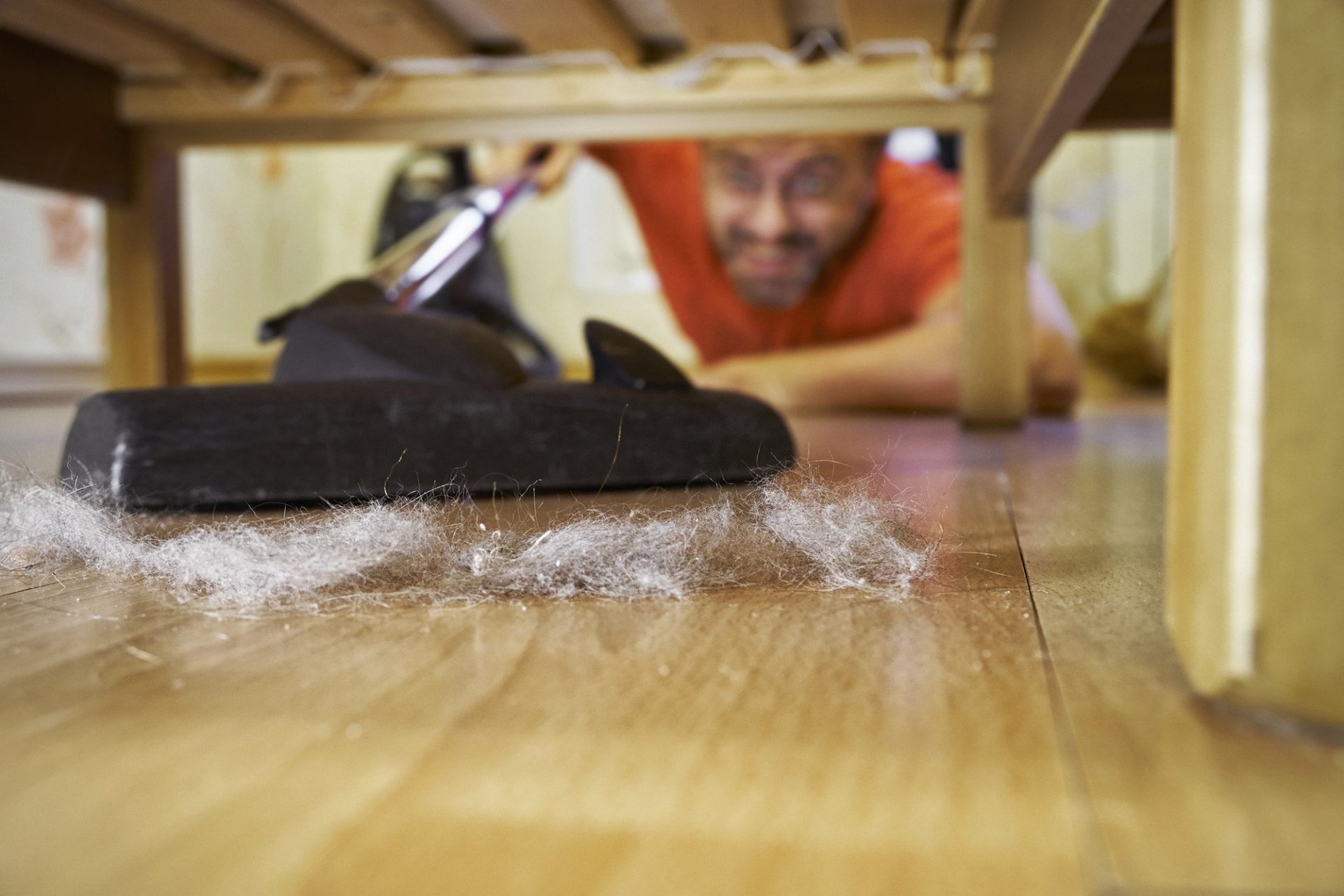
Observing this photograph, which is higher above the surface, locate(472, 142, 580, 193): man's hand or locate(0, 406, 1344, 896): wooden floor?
locate(472, 142, 580, 193): man's hand

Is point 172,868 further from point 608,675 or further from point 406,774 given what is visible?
point 608,675

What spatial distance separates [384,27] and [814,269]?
203cm

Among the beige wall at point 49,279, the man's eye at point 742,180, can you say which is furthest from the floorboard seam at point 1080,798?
the beige wall at point 49,279

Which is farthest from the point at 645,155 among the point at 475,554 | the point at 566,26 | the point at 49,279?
the point at 475,554

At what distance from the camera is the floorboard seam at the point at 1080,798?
27 cm

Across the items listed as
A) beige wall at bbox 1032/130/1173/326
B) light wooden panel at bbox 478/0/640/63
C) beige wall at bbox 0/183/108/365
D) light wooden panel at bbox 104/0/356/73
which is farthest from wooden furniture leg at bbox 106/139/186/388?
beige wall at bbox 1032/130/1173/326

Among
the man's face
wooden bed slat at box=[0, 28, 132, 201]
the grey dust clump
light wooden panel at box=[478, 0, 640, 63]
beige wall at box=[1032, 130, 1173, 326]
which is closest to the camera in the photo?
the grey dust clump

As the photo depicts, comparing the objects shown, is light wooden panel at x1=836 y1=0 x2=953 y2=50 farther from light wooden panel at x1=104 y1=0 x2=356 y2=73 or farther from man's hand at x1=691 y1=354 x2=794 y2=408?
man's hand at x1=691 y1=354 x2=794 y2=408

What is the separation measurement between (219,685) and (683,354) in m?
4.08

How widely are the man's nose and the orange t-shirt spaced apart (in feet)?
0.61

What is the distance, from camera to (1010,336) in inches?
87.9

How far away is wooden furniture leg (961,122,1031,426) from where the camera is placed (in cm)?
219

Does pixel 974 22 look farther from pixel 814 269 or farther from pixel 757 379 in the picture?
pixel 814 269

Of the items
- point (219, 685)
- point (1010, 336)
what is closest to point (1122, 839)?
point (219, 685)
